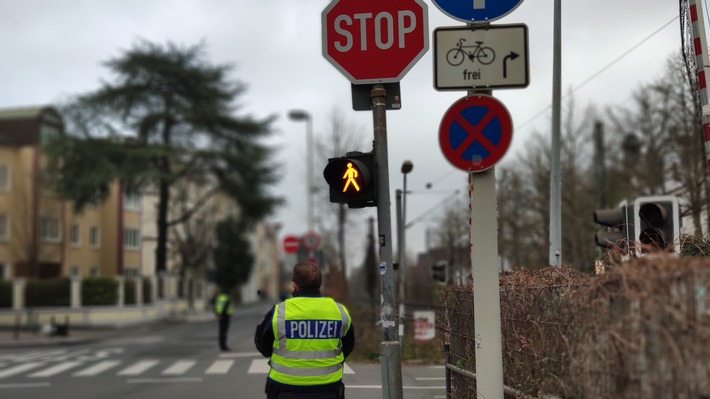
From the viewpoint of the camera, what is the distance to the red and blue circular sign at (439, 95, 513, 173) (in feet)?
16.8

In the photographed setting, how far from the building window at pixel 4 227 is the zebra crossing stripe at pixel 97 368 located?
94.7ft

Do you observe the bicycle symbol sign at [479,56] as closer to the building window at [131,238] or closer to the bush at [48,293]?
the bush at [48,293]

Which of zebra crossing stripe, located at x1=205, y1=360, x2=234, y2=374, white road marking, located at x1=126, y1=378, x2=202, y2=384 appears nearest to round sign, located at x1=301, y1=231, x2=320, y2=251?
zebra crossing stripe, located at x1=205, y1=360, x2=234, y2=374

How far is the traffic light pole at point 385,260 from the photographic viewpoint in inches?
235

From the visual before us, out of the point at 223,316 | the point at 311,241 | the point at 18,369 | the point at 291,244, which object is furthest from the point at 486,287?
the point at 291,244

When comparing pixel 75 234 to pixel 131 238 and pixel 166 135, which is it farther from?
pixel 166 135

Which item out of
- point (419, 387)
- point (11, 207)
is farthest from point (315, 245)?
point (11, 207)

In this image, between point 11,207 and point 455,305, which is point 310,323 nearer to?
point 455,305

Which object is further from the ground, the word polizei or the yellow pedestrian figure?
the yellow pedestrian figure

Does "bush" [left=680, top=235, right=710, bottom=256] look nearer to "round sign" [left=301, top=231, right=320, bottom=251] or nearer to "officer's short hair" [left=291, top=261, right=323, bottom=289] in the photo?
"officer's short hair" [left=291, top=261, right=323, bottom=289]

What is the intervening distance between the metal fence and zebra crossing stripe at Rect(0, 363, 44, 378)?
14.1m

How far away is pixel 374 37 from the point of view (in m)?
6.41

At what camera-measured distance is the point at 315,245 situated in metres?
25.6

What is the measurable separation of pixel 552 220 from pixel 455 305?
6.02 metres
